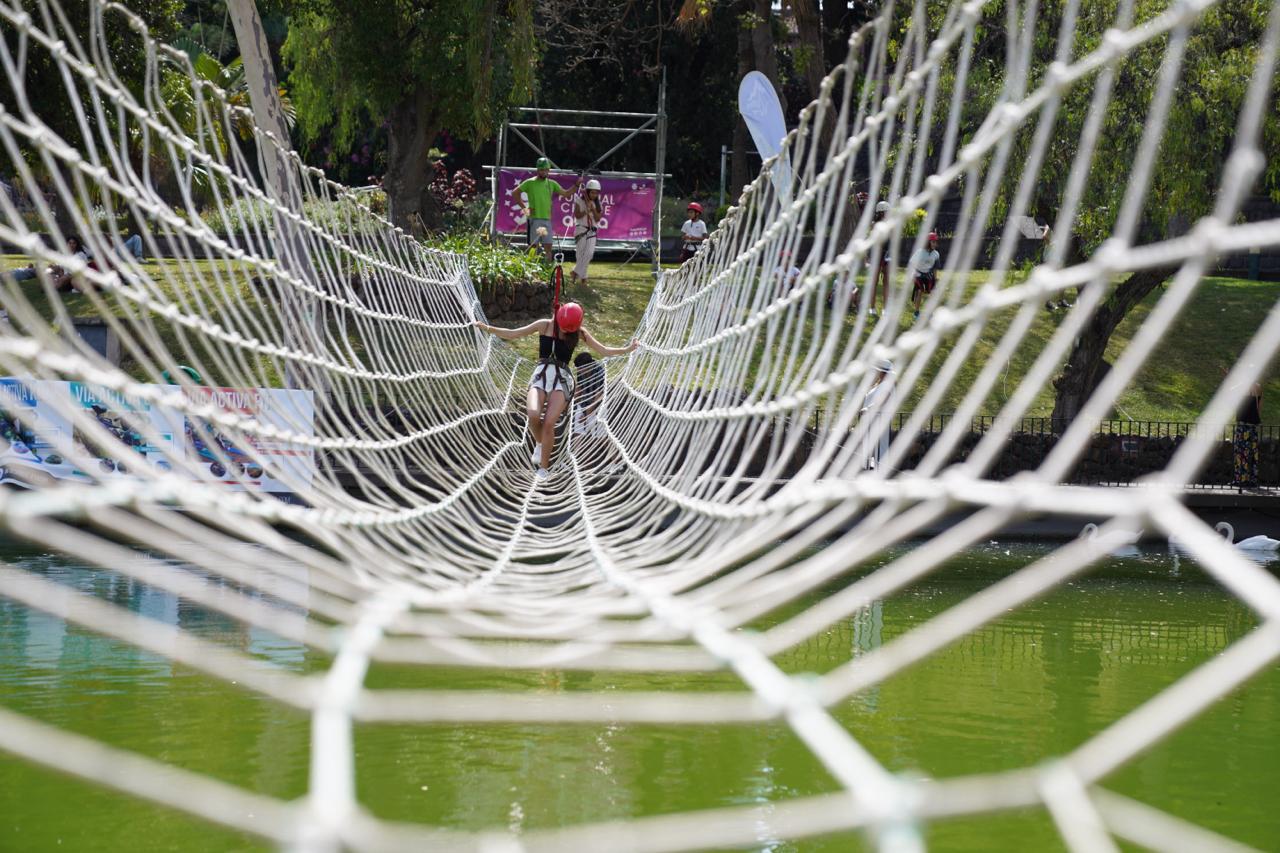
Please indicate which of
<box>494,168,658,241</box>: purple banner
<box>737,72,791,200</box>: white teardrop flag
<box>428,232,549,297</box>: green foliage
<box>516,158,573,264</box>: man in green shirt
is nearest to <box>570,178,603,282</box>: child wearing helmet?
<box>516,158,573,264</box>: man in green shirt

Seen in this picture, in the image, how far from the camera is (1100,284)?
1.97 metres

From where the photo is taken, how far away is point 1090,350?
11688 millimetres

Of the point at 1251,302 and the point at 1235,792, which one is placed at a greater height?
the point at 1251,302

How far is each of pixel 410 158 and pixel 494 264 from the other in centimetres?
162

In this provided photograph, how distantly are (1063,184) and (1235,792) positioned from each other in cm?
657

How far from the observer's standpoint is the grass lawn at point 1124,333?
13.0m

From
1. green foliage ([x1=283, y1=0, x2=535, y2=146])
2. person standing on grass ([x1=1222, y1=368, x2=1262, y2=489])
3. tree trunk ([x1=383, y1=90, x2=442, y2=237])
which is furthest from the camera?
tree trunk ([x1=383, y1=90, x2=442, y2=237])

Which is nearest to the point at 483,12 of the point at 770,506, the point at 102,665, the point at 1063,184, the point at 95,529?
the point at 1063,184

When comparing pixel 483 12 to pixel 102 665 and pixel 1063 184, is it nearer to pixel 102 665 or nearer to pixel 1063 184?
pixel 1063 184

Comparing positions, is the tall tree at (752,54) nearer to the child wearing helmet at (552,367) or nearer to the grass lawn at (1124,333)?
the grass lawn at (1124,333)

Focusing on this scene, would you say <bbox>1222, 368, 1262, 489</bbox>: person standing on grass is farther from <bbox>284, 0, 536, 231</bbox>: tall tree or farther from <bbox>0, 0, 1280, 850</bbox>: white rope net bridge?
<bbox>284, 0, 536, 231</bbox>: tall tree

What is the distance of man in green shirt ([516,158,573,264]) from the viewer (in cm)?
1358

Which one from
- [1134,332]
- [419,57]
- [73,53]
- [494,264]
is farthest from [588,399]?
[1134,332]

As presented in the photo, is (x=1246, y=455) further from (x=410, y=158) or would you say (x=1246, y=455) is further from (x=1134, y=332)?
(x=410, y=158)
